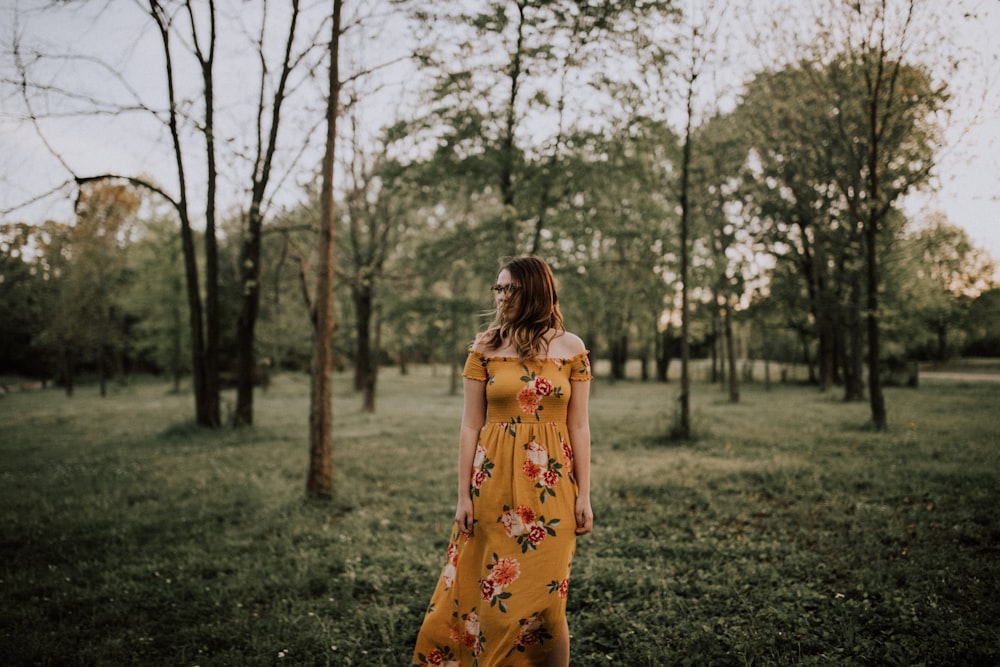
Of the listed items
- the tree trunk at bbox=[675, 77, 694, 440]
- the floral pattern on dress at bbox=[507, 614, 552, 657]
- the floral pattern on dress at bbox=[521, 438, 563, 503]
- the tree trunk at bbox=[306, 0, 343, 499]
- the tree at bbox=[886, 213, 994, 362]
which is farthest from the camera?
the tree at bbox=[886, 213, 994, 362]

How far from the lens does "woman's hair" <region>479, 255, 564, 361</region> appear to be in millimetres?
2832

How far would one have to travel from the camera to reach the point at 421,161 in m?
11.3

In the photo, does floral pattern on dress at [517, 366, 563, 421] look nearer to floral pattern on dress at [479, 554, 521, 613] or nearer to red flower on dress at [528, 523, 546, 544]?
red flower on dress at [528, 523, 546, 544]

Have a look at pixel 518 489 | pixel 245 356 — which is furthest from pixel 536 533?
pixel 245 356

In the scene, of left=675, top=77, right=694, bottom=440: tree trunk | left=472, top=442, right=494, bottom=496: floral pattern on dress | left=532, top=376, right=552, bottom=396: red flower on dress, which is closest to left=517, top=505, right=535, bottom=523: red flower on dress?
left=472, top=442, right=494, bottom=496: floral pattern on dress

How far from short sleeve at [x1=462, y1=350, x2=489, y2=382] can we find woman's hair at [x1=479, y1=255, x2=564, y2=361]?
72 mm

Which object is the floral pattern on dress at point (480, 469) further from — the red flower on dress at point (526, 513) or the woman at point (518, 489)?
the red flower on dress at point (526, 513)

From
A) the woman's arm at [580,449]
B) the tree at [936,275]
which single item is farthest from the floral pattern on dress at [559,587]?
the tree at [936,275]

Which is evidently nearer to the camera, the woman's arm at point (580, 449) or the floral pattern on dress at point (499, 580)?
the floral pattern on dress at point (499, 580)

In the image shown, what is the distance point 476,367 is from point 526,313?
0.40 meters

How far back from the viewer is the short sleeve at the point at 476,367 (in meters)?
2.84

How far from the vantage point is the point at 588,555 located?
519cm

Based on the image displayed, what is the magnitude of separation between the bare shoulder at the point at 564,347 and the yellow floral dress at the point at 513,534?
0.04 m

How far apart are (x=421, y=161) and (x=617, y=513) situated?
324 inches
